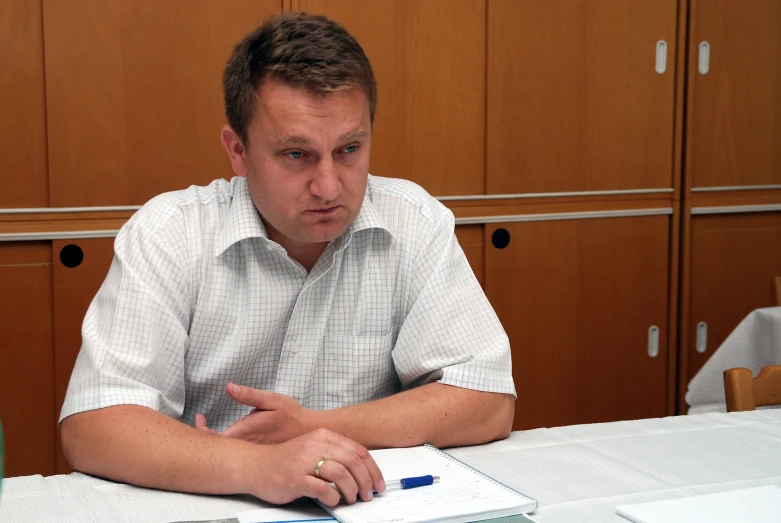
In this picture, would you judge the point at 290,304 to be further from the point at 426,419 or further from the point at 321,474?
the point at 321,474

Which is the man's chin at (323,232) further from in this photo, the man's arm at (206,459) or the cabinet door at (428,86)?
the cabinet door at (428,86)

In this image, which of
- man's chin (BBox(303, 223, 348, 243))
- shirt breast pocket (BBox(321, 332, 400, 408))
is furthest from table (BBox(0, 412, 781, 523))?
man's chin (BBox(303, 223, 348, 243))

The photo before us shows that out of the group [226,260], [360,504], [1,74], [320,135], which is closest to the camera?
[360,504]

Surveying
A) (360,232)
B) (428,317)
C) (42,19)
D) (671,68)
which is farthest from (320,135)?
(671,68)

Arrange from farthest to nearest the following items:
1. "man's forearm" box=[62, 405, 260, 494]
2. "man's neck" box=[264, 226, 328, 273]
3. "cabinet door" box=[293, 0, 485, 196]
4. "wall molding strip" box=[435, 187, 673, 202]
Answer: "wall molding strip" box=[435, 187, 673, 202] < "cabinet door" box=[293, 0, 485, 196] < "man's neck" box=[264, 226, 328, 273] < "man's forearm" box=[62, 405, 260, 494]

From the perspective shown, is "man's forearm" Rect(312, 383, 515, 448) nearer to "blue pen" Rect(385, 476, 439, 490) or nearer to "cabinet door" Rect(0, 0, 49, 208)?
"blue pen" Rect(385, 476, 439, 490)

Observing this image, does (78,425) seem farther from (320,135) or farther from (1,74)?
(1,74)

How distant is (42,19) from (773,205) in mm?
2468

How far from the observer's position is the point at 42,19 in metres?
2.35

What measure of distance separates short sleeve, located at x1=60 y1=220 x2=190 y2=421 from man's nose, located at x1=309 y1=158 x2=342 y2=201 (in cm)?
25

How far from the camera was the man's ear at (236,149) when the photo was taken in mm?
1521

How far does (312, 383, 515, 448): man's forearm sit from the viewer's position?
50.5 inches

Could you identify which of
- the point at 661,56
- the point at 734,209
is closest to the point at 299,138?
the point at 661,56

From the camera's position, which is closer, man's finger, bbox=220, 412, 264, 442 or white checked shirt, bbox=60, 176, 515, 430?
man's finger, bbox=220, 412, 264, 442
